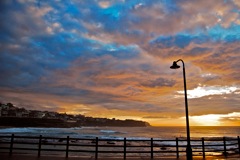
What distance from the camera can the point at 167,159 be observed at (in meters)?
14.8

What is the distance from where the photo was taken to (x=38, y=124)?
15712cm

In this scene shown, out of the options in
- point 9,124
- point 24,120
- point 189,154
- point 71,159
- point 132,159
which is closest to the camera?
point 189,154

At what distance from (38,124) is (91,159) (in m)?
156

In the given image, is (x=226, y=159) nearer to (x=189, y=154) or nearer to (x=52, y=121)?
(x=189, y=154)

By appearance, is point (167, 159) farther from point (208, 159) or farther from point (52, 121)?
point (52, 121)

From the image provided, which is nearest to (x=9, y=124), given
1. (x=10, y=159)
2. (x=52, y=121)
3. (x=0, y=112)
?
(x=52, y=121)

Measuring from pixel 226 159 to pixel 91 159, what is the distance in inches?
357

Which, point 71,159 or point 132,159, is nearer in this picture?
point 71,159

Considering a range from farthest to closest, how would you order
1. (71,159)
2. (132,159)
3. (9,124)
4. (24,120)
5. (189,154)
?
(24,120) < (9,124) < (132,159) < (71,159) < (189,154)

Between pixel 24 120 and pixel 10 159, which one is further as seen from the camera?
pixel 24 120

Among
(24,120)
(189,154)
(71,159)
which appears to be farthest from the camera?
(24,120)

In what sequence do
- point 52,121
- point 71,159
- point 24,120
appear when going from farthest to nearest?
1. point 52,121
2. point 24,120
3. point 71,159

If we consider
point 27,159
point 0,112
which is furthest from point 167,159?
point 0,112

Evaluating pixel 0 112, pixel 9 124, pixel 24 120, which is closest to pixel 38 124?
pixel 24 120
